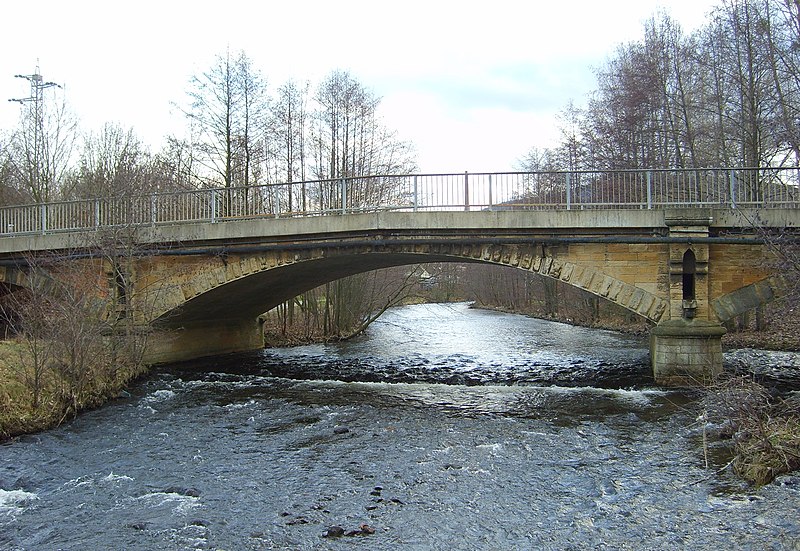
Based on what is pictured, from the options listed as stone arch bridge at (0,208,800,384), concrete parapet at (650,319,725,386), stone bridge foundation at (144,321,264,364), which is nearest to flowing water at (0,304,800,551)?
concrete parapet at (650,319,725,386)

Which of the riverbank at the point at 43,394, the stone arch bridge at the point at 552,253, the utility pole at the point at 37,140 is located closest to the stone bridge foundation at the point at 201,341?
the stone arch bridge at the point at 552,253

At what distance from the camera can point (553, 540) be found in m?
6.05

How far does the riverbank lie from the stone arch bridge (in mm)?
3423

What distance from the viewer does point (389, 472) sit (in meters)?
8.16

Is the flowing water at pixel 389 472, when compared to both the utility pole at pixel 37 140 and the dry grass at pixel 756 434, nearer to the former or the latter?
the dry grass at pixel 756 434

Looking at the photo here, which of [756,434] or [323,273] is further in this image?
[323,273]

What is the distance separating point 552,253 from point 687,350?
127 inches

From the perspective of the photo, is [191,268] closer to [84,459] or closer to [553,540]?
[84,459]

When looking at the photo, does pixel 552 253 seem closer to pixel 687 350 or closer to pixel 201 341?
pixel 687 350

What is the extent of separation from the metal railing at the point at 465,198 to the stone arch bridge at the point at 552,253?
0.43 metres

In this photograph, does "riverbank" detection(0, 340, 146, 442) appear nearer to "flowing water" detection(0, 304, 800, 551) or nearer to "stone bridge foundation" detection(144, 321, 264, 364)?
"flowing water" detection(0, 304, 800, 551)

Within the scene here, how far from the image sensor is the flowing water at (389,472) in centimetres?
625

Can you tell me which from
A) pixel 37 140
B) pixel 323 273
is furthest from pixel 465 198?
pixel 37 140

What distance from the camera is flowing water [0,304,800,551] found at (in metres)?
6.25
